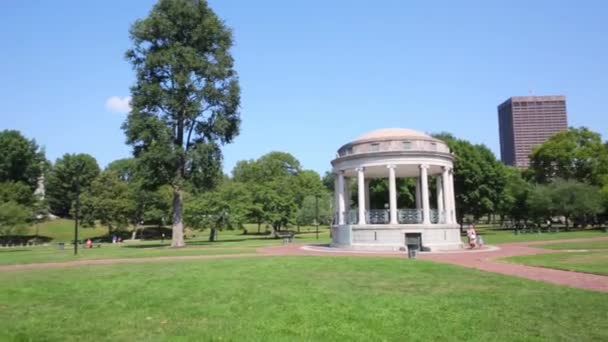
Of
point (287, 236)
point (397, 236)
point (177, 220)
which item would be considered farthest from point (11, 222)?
point (397, 236)

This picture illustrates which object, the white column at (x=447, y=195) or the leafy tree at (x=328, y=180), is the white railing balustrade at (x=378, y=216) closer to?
the white column at (x=447, y=195)

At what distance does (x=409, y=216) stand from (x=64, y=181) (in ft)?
264

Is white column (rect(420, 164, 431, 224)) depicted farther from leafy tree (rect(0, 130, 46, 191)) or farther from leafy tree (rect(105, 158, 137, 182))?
leafy tree (rect(105, 158, 137, 182))

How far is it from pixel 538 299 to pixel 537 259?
1185cm

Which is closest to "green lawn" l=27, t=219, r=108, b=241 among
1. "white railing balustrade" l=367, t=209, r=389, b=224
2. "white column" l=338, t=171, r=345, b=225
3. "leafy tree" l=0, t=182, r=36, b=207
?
"leafy tree" l=0, t=182, r=36, b=207

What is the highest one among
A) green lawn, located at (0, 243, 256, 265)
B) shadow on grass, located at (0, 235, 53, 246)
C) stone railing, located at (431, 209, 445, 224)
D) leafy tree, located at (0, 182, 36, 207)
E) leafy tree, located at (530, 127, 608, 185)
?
leafy tree, located at (530, 127, 608, 185)

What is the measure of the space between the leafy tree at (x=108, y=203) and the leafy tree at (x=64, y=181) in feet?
63.5

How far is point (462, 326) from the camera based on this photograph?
8.41 metres

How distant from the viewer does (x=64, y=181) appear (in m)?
91.8

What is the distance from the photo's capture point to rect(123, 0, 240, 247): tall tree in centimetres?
3866

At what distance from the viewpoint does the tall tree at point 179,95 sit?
38.7 m

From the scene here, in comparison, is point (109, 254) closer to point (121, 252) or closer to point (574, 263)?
point (121, 252)

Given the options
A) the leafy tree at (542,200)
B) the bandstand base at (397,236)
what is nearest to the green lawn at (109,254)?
the bandstand base at (397,236)

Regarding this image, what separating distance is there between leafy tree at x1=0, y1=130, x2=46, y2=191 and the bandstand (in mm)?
65891
